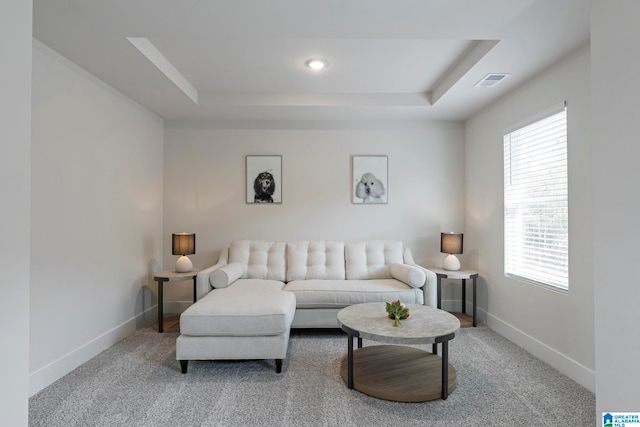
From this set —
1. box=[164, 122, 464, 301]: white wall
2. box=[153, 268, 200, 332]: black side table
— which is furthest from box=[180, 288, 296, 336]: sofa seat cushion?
box=[164, 122, 464, 301]: white wall

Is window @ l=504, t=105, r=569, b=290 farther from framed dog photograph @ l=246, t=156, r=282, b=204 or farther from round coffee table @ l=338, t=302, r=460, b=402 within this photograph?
framed dog photograph @ l=246, t=156, r=282, b=204

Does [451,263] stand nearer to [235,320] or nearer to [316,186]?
[316,186]

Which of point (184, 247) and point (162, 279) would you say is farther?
point (184, 247)

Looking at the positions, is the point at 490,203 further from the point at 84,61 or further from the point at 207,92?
the point at 84,61

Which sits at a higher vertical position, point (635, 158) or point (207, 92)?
point (207, 92)

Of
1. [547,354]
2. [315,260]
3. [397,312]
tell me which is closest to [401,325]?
[397,312]

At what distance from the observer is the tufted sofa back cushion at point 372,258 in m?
4.09

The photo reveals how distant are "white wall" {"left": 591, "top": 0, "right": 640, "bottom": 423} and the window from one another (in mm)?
1514

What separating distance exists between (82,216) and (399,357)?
2875 millimetres

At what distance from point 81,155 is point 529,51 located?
12.0 feet

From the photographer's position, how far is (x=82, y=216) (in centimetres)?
290

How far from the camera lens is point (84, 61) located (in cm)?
274

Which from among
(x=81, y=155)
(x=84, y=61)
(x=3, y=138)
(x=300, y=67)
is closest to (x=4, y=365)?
(x=3, y=138)

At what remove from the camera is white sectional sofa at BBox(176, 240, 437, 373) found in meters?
2.61
